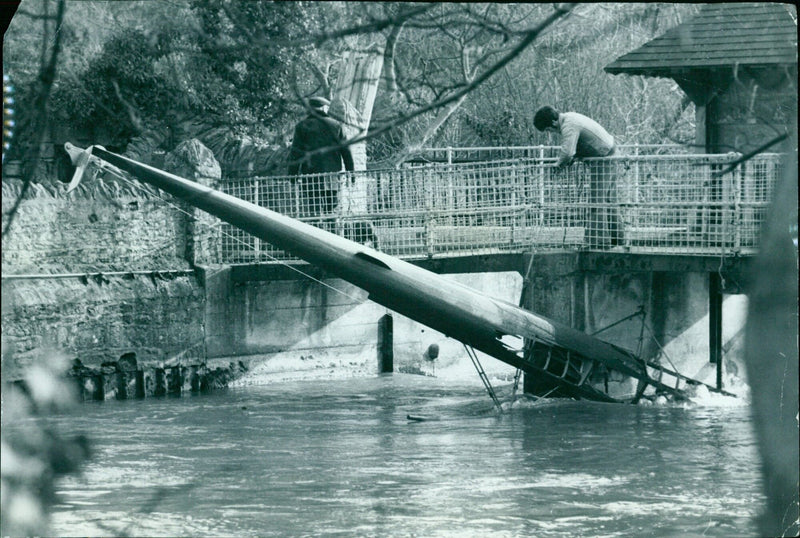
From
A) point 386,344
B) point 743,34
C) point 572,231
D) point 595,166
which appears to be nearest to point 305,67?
point 743,34

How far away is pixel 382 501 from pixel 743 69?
4.12 meters

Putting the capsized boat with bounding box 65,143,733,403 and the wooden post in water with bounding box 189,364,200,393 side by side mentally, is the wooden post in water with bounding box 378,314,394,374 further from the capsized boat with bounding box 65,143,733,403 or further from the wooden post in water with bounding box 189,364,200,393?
the wooden post in water with bounding box 189,364,200,393

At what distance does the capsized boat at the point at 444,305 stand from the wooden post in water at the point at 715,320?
2.10 feet

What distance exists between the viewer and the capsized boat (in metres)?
9.88

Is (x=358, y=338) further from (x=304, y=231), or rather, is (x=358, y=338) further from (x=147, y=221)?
(x=304, y=231)

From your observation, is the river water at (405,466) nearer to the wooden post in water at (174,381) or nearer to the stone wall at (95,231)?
the wooden post in water at (174,381)

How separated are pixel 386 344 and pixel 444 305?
4.85 m

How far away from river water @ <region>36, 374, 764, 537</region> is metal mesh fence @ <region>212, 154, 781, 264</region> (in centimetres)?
191

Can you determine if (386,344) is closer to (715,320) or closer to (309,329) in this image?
(309,329)

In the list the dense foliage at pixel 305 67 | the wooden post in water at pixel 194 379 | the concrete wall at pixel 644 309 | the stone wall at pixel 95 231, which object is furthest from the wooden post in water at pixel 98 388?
the concrete wall at pixel 644 309

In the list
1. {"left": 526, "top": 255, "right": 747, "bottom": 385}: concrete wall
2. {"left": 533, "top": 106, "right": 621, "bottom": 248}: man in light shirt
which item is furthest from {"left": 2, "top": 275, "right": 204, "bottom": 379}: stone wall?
{"left": 533, "top": 106, "right": 621, "bottom": 248}: man in light shirt

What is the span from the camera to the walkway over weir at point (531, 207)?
1356 centimetres

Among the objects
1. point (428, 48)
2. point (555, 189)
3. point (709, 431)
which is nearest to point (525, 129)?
point (555, 189)

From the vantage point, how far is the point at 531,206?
47.3ft
